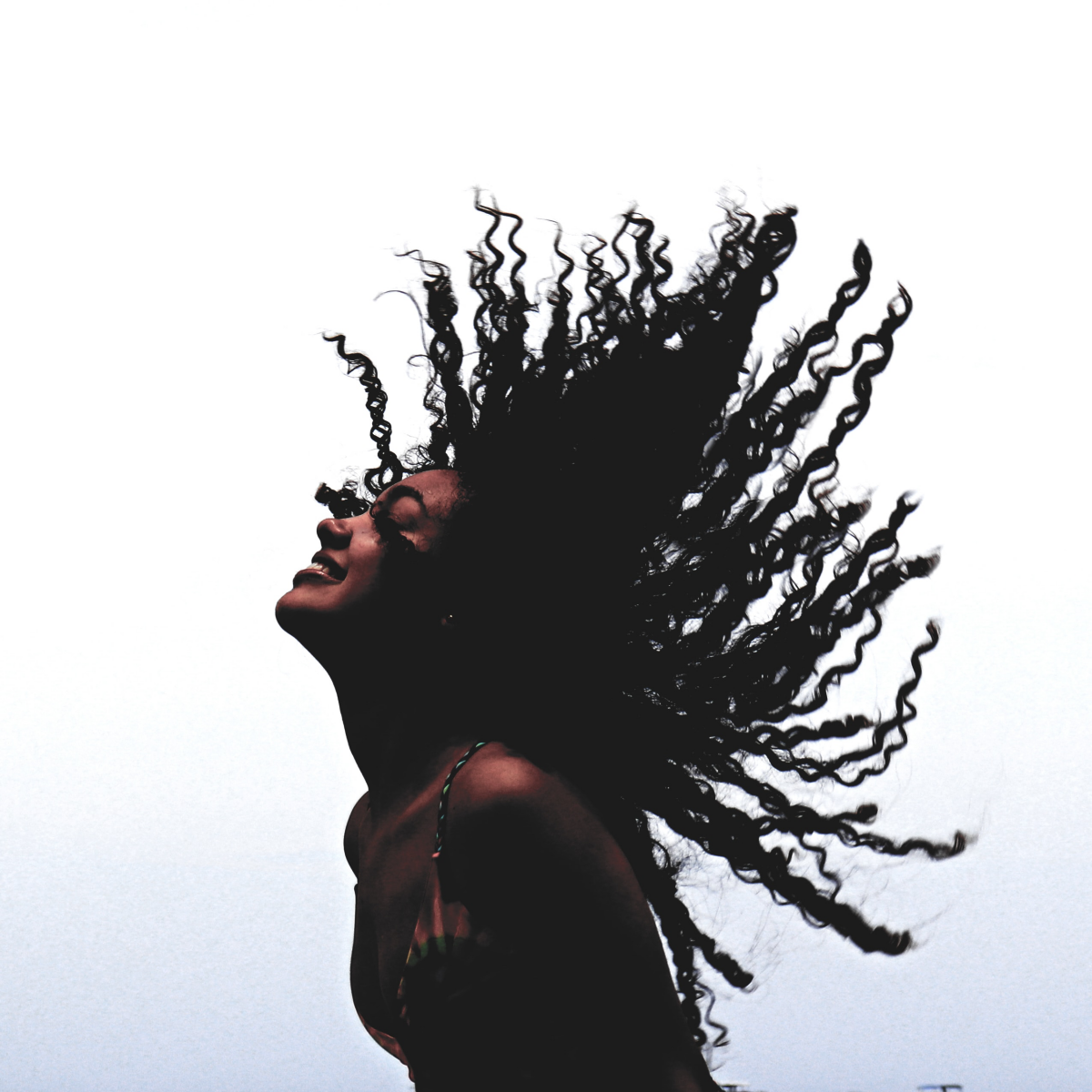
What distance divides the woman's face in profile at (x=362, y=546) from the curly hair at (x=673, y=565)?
0.04m

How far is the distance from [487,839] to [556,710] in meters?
0.33

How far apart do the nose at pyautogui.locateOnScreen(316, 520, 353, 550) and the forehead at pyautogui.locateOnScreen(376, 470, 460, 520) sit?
0.06 metres

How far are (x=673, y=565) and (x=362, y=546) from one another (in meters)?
0.45

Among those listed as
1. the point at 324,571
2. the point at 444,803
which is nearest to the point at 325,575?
the point at 324,571

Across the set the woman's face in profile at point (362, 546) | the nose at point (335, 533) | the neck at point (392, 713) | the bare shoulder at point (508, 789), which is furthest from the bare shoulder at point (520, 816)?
the nose at point (335, 533)

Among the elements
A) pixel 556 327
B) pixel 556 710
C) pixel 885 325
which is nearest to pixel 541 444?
pixel 556 327

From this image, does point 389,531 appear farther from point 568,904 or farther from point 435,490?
point 568,904

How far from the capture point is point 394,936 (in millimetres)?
1613

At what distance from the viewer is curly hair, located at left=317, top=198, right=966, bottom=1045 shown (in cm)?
180

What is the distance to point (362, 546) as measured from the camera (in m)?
1.80

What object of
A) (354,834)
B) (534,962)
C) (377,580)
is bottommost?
(534,962)

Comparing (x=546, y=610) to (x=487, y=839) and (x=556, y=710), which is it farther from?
(x=487, y=839)

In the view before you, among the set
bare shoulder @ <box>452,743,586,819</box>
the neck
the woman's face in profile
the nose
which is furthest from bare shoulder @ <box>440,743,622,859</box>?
the nose

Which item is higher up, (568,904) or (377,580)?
(377,580)
